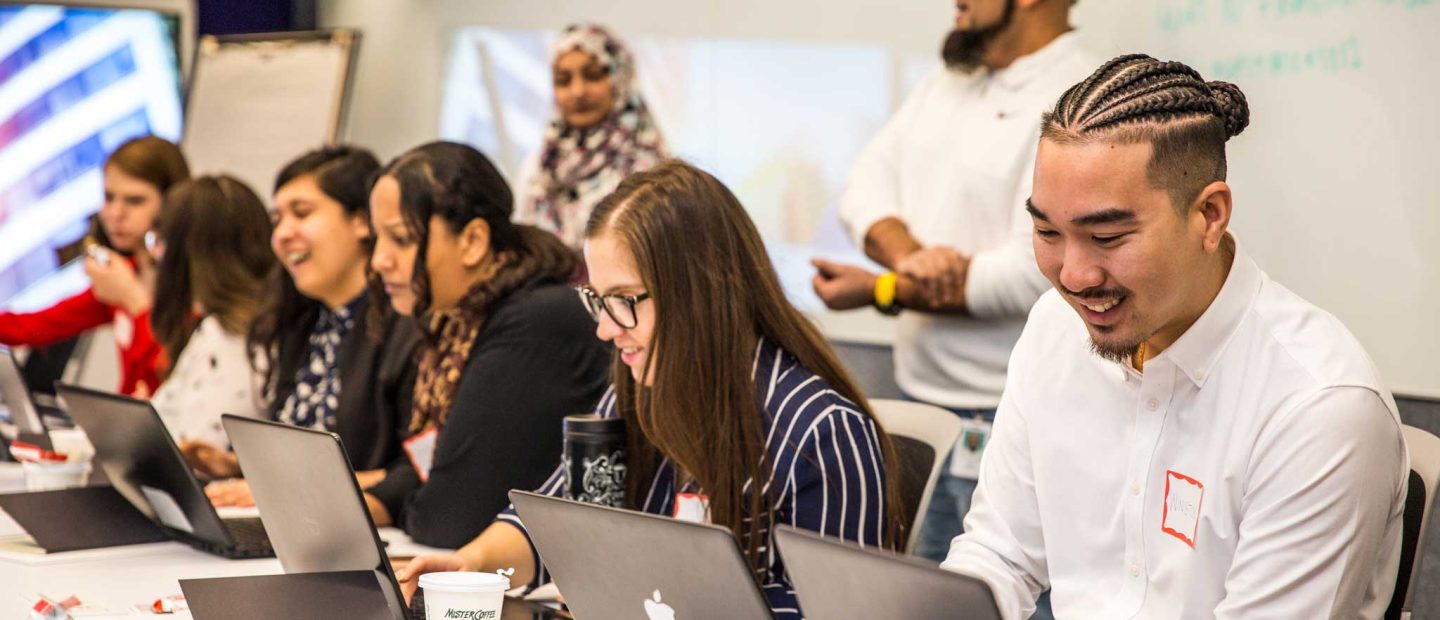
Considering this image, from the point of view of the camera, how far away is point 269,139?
17.4 feet

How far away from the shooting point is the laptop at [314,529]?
5.19 ft

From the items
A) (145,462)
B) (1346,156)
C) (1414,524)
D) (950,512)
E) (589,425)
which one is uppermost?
(1346,156)

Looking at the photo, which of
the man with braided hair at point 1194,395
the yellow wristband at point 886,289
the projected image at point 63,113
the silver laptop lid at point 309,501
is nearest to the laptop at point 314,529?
the silver laptop lid at point 309,501

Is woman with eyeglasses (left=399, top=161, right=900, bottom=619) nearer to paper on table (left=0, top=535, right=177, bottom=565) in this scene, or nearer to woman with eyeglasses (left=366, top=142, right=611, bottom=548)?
woman with eyeglasses (left=366, top=142, right=611, bottom=548)

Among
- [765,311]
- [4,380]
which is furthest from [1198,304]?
[4,380]

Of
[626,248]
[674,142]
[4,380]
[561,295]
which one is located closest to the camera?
[626,248]

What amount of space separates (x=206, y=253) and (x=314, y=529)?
1.83 metres

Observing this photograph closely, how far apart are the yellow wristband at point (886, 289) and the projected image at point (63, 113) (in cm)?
389

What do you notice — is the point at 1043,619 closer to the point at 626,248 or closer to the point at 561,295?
the point at 561,295

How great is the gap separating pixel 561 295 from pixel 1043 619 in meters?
1.13

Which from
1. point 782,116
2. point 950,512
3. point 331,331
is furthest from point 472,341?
point 782,116

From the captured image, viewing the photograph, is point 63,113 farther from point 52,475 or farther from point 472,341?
point 472,341

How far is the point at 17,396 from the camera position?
3123 mm

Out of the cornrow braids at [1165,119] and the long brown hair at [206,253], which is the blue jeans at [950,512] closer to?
the cornrow braids at [1165,119]
